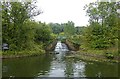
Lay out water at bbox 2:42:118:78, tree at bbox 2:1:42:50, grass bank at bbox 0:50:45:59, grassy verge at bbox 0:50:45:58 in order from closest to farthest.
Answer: water at bbox 2:42:118:78 < grass bank at bbox 0:50:45:59 < grassy verge at bbox 0:50:45:58 < tree at bbox 2:1:42:50

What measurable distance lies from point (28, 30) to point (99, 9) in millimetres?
13713

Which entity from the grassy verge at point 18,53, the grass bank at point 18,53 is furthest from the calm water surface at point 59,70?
the grassy verge at point 18,53

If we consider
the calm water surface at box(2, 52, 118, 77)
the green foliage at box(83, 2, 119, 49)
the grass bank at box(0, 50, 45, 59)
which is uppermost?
the green foliage at box(83, 2, 119, 49)

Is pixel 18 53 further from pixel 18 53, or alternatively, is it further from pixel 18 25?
pixel 18 25

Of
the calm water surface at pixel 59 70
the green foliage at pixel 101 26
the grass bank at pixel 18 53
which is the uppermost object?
the green foliage at pixel 101 26

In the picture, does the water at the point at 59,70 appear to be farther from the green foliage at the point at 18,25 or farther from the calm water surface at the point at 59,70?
the green foliage at the point at 18,25

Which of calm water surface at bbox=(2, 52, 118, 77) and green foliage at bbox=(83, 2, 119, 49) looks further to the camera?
green foliage at bbox=(83, 2, 119, 49)

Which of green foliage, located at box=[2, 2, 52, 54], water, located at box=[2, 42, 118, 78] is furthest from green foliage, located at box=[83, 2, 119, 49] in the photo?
water, located at box=[2, 42, 118, 78]

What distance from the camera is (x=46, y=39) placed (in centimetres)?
5784

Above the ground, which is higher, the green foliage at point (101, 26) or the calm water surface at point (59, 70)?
the green foliage at point (101, 26)

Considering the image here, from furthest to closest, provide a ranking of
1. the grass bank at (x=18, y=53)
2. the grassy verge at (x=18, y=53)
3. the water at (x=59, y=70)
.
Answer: the grassy verge at (x=18, y=53)
the grass bank at (x=18, y=53)
the water at (x=59, y=70)

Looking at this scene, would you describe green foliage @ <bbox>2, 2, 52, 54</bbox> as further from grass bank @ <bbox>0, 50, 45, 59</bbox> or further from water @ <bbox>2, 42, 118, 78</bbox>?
water @ <bbox>2, 42, 118, 78</bbox>

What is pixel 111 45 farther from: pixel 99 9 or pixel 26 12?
pixel 26 12

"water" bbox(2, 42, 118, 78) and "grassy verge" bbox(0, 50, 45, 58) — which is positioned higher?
"grassy verge" bbox(0, 50, 45, 58)
